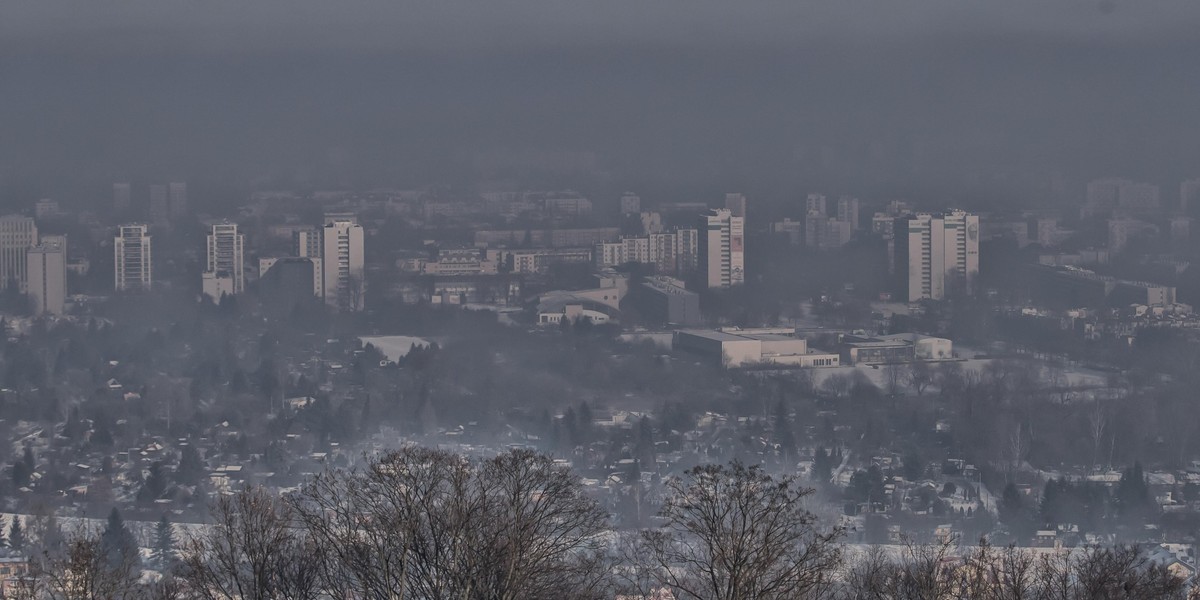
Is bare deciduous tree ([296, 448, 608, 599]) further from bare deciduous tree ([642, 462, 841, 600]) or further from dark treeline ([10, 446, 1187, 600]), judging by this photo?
bare deciduous tree ([642, 462, 841, 600])

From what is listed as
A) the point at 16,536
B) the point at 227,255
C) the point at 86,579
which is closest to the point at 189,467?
the point at 16,536

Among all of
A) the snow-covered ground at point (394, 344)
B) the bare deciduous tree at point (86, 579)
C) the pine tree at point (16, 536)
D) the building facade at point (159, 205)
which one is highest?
the building facade at point (159, 205)

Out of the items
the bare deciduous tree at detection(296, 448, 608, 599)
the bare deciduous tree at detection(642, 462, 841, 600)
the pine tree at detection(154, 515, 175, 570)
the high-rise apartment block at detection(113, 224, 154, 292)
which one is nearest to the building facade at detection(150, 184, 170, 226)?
the high-rise apartment block at detection(113, 224, 154, 292)

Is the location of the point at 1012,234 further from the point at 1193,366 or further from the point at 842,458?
the point at 842,458

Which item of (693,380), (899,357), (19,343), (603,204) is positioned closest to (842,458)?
(693,380)

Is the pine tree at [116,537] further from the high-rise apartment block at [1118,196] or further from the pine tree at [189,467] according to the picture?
the high-rise apartment block at [1118,196]

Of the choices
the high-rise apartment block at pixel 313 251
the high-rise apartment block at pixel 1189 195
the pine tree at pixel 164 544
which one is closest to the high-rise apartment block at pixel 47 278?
the high-rise apartment block at pixel 313 251
